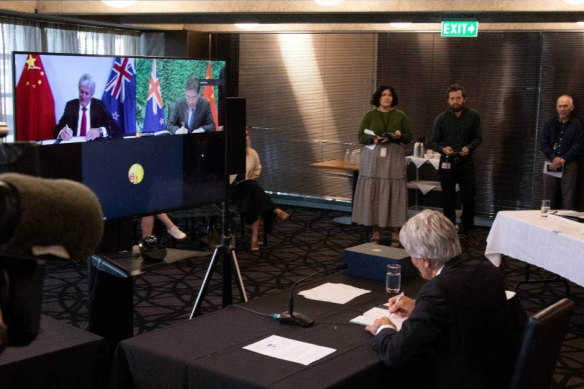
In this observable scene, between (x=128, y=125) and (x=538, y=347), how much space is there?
2343mm

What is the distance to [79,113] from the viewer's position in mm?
3812

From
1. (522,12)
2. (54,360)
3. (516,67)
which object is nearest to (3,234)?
(54,360)

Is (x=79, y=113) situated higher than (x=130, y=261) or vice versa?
(x=79, y=113)

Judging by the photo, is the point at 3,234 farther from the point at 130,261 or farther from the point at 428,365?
the point at 130,261

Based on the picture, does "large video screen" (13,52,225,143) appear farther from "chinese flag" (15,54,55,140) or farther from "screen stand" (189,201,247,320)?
"screen stand" (189,201,247,320)

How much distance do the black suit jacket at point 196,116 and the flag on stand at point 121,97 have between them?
1.03 feet

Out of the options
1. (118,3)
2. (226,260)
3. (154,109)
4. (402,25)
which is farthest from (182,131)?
(402,25)

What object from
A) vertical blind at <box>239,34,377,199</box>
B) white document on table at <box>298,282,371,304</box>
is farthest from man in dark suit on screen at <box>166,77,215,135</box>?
vertical blind at <box>239,34,377,199</box>

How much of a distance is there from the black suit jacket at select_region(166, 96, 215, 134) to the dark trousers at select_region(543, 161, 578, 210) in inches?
204

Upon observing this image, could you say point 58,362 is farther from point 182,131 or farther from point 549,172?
point 549,172

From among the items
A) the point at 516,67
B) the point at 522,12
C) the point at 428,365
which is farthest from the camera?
the point at 516,67

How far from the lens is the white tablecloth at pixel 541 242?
506 cm

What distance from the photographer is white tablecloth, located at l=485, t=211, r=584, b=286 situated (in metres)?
5.06

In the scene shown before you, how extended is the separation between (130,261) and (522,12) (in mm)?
5944
